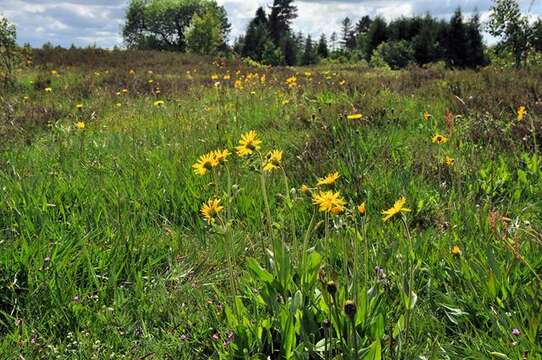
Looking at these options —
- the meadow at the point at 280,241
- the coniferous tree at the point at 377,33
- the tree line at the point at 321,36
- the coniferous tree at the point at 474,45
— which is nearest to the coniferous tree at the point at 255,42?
the tree line at the point at 321,36

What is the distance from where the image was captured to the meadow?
153 centimetres

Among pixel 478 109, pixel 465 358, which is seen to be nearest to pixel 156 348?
pixel 465 358

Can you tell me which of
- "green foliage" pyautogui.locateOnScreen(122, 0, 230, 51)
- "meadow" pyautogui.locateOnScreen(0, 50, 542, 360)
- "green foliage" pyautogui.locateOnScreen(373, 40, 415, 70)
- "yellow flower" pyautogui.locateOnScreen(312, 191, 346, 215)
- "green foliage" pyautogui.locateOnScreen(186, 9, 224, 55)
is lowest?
"meadow" pyautogui.locateOnScreen(0, 50, 542, 360)

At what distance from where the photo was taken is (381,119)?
4.48 meters

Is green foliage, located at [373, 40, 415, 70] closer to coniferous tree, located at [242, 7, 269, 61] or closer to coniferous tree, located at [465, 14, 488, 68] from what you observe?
coniferous tree, located at [465, 14, 488, 68]

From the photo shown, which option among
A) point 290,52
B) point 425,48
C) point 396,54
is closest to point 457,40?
point 425,48

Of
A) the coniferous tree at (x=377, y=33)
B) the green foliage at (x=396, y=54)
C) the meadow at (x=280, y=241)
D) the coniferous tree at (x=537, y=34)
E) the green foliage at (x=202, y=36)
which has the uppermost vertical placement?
the coniferous tree at (x=377, y=33)

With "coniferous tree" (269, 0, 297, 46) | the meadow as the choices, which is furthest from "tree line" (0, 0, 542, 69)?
the meadow

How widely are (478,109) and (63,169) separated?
3.93 meters

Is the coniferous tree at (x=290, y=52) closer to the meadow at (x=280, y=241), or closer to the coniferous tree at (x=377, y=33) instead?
the coniferous tree at (x=377, y=33)

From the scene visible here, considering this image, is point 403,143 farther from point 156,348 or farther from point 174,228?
point 156,348

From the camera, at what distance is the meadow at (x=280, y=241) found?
1534 mm

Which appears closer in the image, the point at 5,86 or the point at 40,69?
the point at 5,86

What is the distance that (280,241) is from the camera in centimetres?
188
